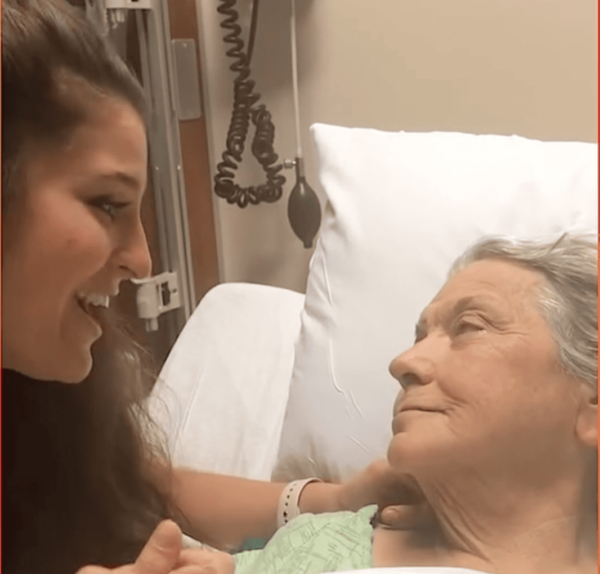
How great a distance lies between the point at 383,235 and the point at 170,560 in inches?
13.5

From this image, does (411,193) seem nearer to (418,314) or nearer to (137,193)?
(418,314)

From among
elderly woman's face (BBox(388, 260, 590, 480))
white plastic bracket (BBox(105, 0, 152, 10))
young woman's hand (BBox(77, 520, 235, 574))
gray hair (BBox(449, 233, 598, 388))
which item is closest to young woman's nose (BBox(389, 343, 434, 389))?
elderly woman's face (BBox(388, 260, 590, 480))

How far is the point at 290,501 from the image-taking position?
0.70 metres

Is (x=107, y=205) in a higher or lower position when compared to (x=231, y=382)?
higher

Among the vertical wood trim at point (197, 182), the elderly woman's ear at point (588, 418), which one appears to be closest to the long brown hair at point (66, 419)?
the vertical wood trim at point (197, 182)

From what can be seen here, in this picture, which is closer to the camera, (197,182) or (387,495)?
(387,495)

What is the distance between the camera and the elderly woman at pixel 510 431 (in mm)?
590

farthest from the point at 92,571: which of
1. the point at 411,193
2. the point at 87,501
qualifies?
the point at 411,193

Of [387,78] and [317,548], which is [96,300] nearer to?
[317,548]

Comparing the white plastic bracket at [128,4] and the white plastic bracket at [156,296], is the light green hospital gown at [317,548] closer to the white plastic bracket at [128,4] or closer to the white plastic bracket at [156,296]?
the white plastic bracket at [156,296]

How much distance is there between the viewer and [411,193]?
2.34ft

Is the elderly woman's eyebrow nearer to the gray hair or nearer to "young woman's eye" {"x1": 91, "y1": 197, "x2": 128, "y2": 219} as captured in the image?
the gray hair

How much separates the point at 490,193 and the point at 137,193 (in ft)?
1.02

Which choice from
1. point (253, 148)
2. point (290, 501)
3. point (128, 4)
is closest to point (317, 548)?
point (290, 501)
